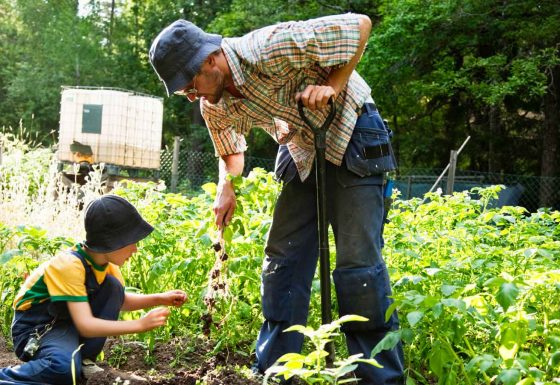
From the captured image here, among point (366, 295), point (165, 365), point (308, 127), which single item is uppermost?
point (308, 127)

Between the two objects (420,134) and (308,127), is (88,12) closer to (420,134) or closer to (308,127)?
(420,134)

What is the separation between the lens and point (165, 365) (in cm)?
350

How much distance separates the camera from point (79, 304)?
2.79 metres

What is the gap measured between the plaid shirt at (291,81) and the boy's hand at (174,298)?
726 millimetres

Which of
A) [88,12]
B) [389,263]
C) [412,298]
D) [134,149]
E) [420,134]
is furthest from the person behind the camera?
[88,12]

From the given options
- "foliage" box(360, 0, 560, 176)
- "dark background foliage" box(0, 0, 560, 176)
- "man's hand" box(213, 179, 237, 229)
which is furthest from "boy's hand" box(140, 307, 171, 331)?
"foliage" box(360, 0, 560, 176)

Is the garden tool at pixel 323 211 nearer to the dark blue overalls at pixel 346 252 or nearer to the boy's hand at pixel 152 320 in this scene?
the dark blue overalls at pixel 346 252

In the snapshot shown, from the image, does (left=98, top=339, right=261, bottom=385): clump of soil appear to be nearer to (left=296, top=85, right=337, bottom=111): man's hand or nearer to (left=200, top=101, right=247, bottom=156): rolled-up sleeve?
(left=200, top=101, right=247, bottom=156): rolled-up sleeve

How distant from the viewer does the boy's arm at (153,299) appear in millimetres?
3025

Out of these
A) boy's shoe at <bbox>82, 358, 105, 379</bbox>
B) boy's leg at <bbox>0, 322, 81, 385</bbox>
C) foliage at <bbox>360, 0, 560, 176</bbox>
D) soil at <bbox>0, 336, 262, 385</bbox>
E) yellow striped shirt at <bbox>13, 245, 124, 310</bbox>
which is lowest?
soil at <bbox>0, 336, 262, 385</bbox>

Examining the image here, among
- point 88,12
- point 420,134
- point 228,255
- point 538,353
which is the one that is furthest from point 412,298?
point 88,12

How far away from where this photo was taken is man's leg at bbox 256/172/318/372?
3.15m

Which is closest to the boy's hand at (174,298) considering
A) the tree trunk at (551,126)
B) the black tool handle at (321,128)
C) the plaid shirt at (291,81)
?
the plaid shirt at (291,81)

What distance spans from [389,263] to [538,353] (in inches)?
44.6
